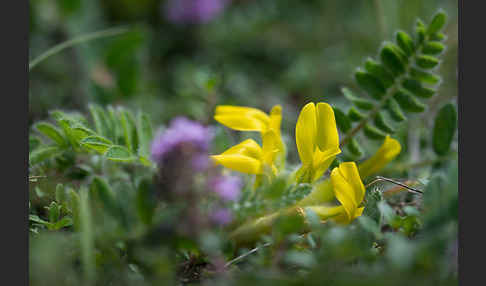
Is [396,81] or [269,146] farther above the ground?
[396,81]

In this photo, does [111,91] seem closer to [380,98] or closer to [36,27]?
[36,27]

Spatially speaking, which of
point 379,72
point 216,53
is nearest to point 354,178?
point 379,72

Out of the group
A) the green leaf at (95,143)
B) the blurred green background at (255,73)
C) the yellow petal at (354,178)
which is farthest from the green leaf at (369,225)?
the green leaf at (95,143)

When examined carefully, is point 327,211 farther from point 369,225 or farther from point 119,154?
point 119,154

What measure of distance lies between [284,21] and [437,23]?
1.81 m

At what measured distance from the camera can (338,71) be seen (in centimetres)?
270

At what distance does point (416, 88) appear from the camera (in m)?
1.37

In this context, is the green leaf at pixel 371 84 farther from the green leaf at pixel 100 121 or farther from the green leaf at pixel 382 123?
the green leaf at pixel 100 121

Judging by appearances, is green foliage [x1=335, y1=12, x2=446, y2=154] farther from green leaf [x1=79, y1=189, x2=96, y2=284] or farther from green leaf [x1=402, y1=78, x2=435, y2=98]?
green leaf [x1=79, y1=189, x2=96, y2=284]

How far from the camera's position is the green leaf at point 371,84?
140 cm

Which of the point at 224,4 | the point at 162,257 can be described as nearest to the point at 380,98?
the point at 162,257

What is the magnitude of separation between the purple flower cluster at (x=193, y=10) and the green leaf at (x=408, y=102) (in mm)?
1996

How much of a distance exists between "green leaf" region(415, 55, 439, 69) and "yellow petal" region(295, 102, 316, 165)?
44 centimetres

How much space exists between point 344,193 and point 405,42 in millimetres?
563
